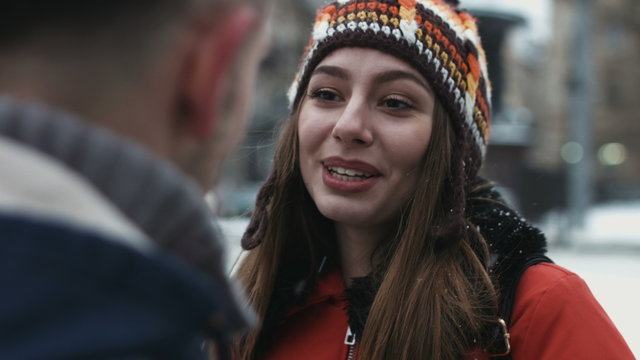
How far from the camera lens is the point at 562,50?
130 ft

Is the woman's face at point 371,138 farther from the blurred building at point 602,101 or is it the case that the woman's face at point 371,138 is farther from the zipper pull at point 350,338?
the blurred building at point 602,101

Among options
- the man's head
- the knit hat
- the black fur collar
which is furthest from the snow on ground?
the knit hat

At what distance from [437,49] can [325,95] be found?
0.35m

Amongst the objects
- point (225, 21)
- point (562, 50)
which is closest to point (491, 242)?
point (225, 21)

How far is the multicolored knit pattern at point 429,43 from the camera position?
1.97 meters

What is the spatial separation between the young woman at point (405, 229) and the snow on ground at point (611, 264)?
0.35m

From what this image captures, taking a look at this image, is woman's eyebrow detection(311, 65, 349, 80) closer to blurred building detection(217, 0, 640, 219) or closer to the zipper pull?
the zipper pull

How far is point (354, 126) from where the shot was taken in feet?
6.23

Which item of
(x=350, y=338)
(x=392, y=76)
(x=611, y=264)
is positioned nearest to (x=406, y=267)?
(x=350, y=338)

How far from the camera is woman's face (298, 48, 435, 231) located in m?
1.92

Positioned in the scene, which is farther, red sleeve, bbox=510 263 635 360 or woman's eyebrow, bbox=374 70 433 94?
woman's eyebrow, bbox=374 70 433 94

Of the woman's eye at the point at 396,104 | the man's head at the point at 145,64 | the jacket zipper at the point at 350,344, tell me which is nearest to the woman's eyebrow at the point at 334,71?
the woman's eye at the point at 396,104

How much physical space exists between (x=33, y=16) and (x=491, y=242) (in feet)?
4.74

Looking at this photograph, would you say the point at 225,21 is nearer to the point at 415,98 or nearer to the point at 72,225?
the point at 72,225
